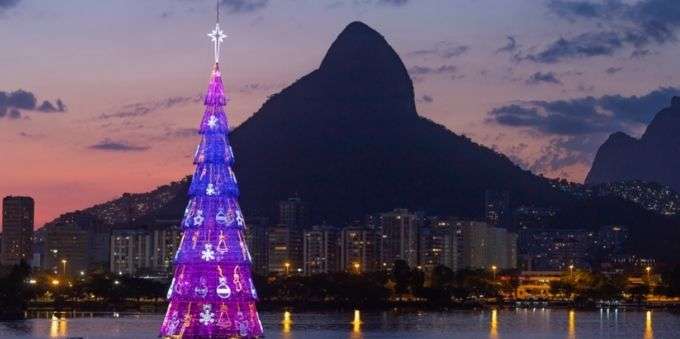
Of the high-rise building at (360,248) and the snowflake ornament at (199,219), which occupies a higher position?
the high-rise building at (360,248)

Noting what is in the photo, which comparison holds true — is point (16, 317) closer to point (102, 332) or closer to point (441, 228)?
point (102, 332)

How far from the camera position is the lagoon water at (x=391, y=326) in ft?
250

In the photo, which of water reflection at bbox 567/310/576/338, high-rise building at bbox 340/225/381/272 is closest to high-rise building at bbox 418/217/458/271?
high-rise building at bbox 340/225/381/272

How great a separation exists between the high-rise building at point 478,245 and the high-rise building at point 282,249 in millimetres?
22288

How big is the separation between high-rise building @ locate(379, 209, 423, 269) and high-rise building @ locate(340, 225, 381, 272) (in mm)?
1090

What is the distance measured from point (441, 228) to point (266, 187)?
29.4 m

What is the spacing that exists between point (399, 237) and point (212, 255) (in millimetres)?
136544

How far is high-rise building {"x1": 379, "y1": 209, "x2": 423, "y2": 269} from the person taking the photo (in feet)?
591

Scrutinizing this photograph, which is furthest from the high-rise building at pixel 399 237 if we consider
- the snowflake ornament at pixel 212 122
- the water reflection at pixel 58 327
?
the snowflake ornament at pixel 212 122

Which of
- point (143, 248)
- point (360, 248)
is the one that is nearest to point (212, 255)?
point (360, 248)

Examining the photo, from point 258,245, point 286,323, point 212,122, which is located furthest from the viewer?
point 258,245

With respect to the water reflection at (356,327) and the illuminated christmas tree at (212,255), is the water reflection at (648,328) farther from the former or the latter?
the illuminated christmas tree at (212,255)

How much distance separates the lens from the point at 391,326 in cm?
8900

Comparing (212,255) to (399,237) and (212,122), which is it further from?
(399,237)
